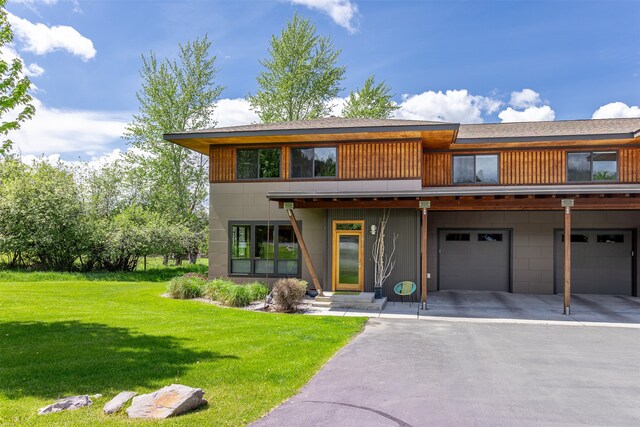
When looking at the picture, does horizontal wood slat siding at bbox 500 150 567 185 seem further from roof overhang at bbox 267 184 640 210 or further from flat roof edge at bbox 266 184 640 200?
flat roof edge at bbox 266 184 640 200

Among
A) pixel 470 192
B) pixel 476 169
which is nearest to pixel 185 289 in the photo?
pixel 470 192

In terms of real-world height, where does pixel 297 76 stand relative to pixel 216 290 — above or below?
above

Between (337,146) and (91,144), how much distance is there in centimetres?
2098

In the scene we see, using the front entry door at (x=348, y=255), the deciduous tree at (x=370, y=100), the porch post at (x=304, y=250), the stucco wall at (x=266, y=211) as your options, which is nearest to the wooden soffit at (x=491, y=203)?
the porch post at (x=304, y=250)

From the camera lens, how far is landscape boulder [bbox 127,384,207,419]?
4305 mm

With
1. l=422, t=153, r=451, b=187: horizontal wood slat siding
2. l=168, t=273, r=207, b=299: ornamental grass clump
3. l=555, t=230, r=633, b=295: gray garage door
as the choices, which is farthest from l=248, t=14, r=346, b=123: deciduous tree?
l=555, t=230, r=633, b=295: gray garage door

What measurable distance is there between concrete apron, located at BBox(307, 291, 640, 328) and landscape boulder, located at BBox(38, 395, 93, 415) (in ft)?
21.1

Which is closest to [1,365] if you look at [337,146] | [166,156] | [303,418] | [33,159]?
[303,418]

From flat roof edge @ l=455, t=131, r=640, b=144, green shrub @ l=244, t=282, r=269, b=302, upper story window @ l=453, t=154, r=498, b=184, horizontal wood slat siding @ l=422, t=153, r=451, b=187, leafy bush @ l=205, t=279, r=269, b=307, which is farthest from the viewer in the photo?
horizontal wood slat siding @ l=422, t=153, r=451, b=187

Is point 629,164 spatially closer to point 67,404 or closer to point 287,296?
point 287,296

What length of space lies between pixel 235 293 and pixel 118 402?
6806 mm

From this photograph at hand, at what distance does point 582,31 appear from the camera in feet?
59.1

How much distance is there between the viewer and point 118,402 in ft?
14.9

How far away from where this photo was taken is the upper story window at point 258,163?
14.0 metres
